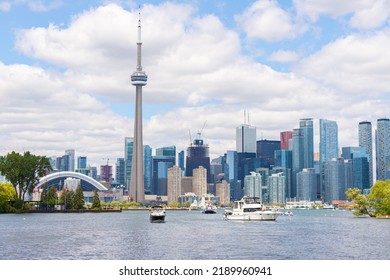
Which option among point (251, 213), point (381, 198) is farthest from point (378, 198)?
point (251, 213)

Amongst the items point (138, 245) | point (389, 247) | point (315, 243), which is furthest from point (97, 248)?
point (389, 247)

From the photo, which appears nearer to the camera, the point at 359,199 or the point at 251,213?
the point at 251,213

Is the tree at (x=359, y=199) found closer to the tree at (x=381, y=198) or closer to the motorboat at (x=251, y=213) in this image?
the tree at (x=381, y=198)

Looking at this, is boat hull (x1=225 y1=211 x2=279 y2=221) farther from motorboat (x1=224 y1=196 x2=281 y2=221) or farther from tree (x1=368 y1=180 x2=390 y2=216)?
tree (x1=368 y1=180 x2=390 y2=216)

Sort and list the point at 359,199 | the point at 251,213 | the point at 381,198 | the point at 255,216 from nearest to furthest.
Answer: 1. the point at 251,213
2. the point at 255,216
3. the point at 381,198
4. the point at 359,199

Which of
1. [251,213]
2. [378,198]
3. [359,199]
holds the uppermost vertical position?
[378,198]

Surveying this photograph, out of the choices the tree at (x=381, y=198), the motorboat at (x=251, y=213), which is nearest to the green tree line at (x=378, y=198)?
the tree at (x=381, y=198)

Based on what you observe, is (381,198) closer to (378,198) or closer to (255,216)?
(378,198)

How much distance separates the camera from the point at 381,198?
171625 millimetres

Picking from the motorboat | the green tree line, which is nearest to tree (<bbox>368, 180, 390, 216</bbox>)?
the green tree line

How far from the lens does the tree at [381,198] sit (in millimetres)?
166712
